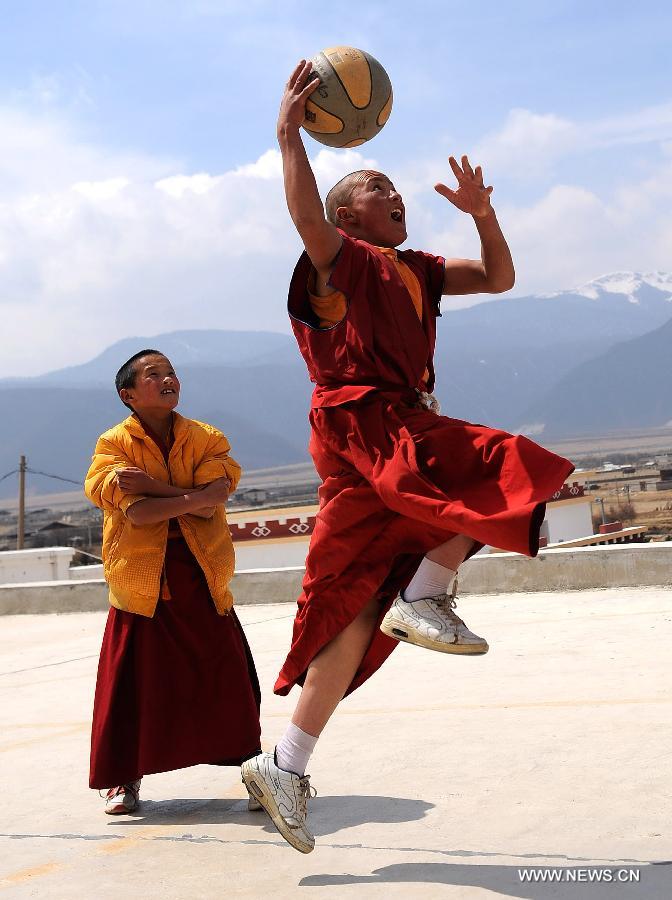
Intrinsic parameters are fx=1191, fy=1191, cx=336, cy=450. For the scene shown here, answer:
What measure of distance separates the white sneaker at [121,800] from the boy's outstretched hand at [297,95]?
2.57m

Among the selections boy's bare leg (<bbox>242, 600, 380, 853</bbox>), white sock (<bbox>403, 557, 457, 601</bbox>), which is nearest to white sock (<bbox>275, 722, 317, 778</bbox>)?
boy's bare leg (<bbox>242, 600, 380, 853</bbox>)

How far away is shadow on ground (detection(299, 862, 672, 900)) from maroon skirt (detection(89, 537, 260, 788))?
1.30 m

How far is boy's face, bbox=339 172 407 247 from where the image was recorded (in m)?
3.98

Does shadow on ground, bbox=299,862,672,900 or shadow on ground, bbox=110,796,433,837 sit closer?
shadow on ground, bbox=299,862,672,900

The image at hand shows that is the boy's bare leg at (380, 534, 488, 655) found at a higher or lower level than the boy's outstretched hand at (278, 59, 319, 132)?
lower

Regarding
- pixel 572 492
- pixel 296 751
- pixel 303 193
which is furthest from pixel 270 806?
pixel 572 492

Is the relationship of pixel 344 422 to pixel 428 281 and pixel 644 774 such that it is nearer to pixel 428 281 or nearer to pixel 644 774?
pixel 428 281

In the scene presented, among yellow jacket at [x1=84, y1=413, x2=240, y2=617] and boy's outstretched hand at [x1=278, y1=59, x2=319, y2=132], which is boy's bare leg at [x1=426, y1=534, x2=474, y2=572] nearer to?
boy's outstretched hand at [x1=278, y1=59, x2=319, y2=132]

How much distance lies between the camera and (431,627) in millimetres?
3490

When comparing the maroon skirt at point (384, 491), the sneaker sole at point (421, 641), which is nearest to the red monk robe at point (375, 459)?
the maroon skirt at point (384, 491)

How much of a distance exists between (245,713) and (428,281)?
1.92 m

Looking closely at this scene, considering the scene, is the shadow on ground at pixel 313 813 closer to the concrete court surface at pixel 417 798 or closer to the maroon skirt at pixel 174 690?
the concrete court surface at pixel 417 798

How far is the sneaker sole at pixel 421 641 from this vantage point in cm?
346

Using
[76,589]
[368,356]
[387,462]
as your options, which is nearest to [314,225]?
[368,356]
